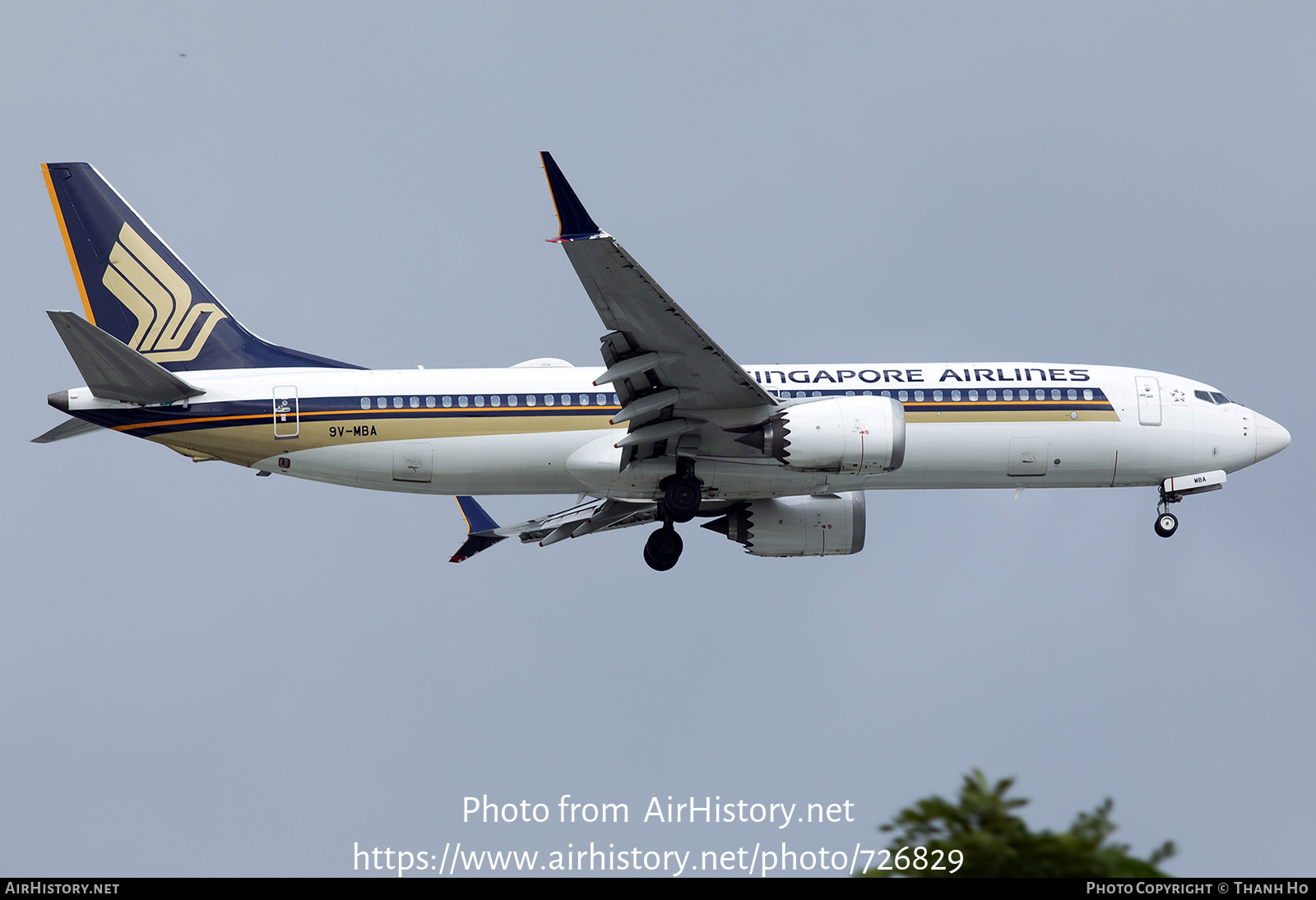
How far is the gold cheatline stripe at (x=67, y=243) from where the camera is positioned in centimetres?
3275

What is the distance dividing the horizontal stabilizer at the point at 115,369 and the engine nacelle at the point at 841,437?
1366cm

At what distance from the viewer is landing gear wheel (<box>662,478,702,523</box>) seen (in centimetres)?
3206

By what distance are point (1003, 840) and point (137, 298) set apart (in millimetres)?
28321

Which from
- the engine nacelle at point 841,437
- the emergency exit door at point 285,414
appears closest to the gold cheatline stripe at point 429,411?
the emergency exit door at point 285,414

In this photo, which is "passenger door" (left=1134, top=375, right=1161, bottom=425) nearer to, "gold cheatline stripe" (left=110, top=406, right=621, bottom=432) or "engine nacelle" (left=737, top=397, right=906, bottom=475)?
"engine nacelle" (left=737, top=397, right=906, bottom=475)

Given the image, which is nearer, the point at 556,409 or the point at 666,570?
the point at 556,409

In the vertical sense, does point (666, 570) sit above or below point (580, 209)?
below

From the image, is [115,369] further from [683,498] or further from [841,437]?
[841,437]

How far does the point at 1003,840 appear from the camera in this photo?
1024cm

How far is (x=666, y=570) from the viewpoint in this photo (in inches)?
1380

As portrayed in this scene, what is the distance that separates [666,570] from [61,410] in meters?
15.2

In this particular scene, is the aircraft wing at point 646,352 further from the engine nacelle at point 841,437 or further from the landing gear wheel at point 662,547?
the landing gear wheel at point 662,547
